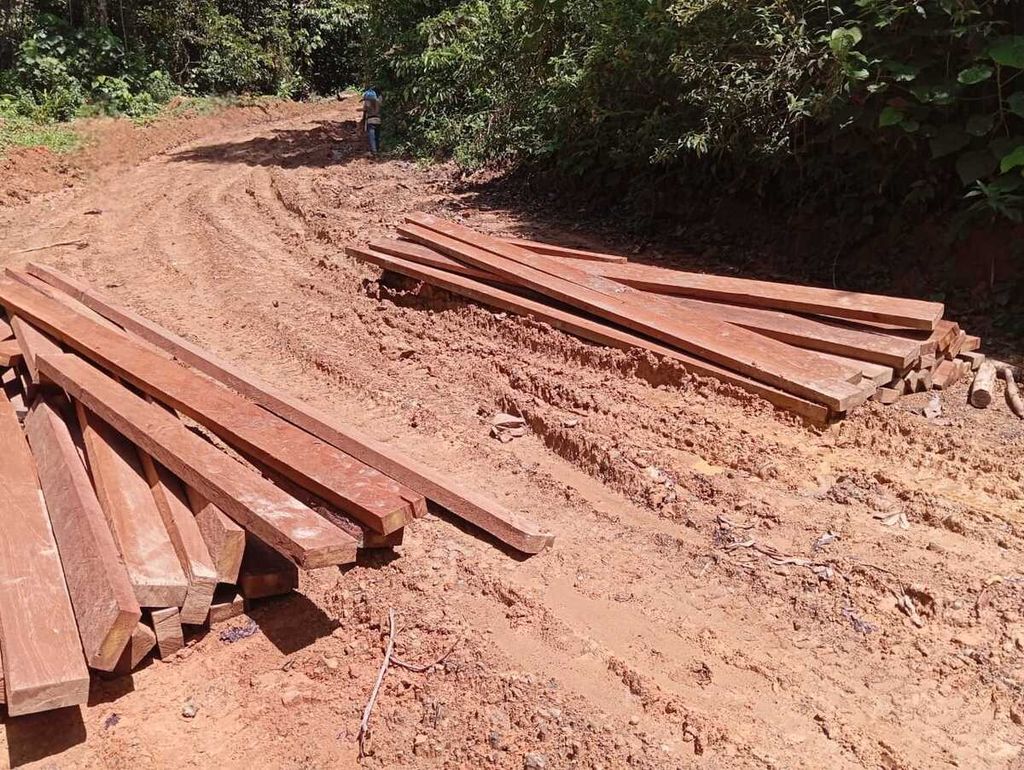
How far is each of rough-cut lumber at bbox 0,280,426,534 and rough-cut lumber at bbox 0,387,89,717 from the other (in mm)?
815

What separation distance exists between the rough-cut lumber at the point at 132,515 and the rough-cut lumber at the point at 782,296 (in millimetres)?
3600

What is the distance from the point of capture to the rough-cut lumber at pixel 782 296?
5078 mm

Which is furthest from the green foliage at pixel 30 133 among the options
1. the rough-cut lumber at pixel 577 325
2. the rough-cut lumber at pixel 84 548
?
the rough-cut lumber at pixel 84 548

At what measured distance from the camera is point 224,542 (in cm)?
312

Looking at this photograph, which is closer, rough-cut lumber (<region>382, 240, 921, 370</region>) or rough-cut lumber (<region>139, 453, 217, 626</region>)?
rough-cut lumber (<region>139, 453, 217, 626</region>)

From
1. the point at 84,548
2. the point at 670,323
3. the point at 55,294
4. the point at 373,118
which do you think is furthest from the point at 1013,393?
the point at 373,118

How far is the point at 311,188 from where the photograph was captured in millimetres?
10992

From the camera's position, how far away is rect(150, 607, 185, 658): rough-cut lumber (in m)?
3.10

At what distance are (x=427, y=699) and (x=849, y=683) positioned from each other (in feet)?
5.12

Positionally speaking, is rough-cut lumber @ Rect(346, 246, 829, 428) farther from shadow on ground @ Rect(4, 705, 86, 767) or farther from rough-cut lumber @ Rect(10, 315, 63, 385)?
shadow on ground @ Rect(4, 705, 86, 767)

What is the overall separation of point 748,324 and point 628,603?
2513mm

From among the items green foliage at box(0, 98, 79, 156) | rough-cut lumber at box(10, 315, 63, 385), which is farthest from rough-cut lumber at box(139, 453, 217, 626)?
green foliage at box(0, 98, 79, 156)

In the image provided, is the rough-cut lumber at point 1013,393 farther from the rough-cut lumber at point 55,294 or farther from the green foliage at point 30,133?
the green foliage at point 30,133

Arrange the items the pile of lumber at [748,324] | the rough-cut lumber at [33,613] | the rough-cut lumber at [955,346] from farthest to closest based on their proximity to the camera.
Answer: the rough-cut lumber at [955,346]
the pile of lumber at [748,324]
the rough-cut lumber at [33,613]
